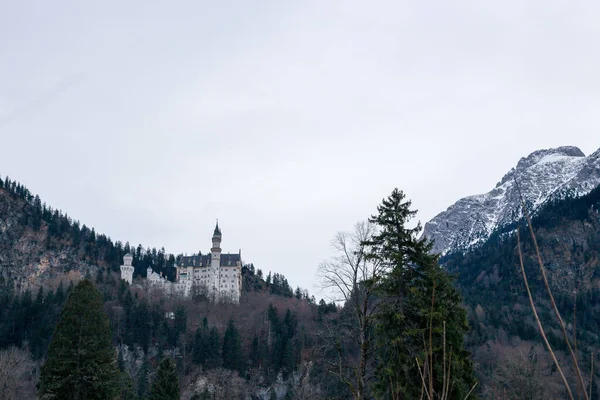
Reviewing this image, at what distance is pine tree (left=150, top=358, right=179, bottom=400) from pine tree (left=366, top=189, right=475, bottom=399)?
1852 cm

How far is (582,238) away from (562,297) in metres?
47.4

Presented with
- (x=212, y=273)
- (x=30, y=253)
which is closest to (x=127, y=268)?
(x=212, y=273)

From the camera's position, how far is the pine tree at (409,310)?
19281mm

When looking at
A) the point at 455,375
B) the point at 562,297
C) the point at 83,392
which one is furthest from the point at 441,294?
the point at 562,297

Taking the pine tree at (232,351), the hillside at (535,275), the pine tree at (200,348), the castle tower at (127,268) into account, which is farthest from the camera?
the castle tower at (127,268)

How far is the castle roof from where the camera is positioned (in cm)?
14488

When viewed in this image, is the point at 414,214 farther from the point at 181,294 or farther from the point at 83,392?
the point at 181,294

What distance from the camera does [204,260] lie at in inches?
5906

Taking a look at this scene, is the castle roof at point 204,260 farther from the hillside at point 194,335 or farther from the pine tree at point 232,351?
the pine tree at point 232,351

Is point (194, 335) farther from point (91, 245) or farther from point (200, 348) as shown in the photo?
point (91, 245)

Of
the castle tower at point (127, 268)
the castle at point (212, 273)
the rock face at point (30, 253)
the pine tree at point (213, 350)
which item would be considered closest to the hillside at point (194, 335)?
the pine tree at point (213, 350)

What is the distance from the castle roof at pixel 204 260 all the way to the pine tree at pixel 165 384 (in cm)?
10956

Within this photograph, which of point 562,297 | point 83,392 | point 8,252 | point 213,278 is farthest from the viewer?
point 8,252

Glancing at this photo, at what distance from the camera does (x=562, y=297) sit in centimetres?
11619
